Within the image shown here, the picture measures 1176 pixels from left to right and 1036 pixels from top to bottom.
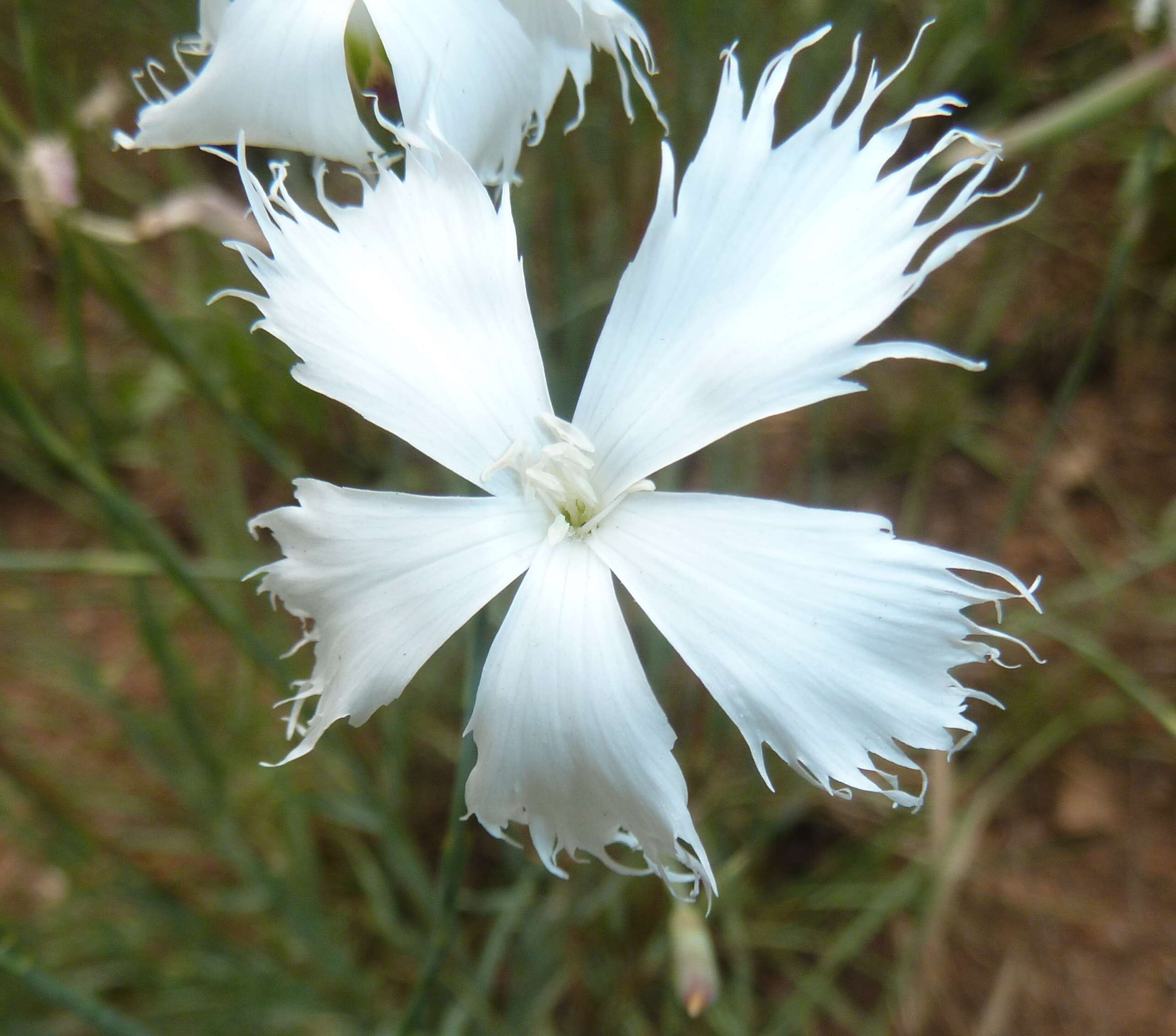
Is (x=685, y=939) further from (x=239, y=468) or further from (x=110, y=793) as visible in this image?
(x=239, y=468)

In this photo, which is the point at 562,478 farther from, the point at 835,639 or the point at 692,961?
the point at 692,961

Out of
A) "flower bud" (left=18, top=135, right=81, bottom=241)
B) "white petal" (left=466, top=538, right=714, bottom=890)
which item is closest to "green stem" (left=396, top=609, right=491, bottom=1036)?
"white petal" (left=466, top=538, right=714, bottom=890)

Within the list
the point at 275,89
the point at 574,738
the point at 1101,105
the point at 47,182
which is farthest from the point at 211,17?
the point at 1101,105

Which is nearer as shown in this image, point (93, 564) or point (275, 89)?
point (275, 89)

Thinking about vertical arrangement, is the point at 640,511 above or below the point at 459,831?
above

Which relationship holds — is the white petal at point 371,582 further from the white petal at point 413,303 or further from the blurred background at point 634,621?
the blurred background at point 634,621

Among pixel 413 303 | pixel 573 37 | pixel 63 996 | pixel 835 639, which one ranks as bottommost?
pixel 63 996

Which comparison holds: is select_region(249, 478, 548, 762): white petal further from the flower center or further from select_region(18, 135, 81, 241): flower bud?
select_region(18, 135, 81, 241): flower bud
